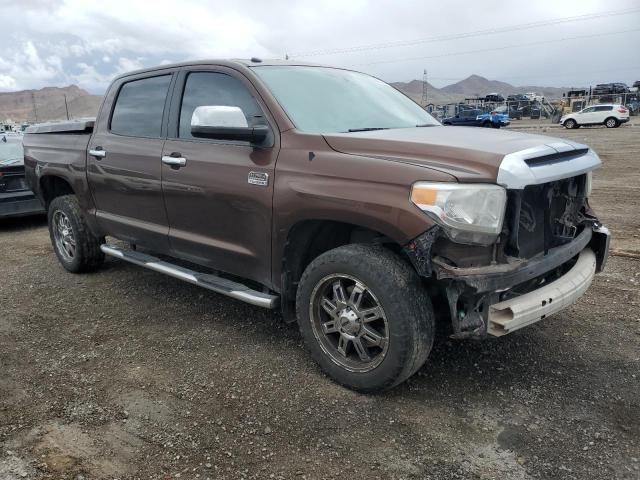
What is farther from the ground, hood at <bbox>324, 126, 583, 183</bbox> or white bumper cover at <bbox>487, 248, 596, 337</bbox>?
hood at <bbox>324, 126, 583, 183</bbox>

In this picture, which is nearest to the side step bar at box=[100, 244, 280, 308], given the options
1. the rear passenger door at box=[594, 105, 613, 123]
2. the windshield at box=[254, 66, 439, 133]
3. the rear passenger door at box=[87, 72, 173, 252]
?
the rear passenger door at box=[87, 72, 173, 252]

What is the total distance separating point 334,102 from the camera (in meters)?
3.78

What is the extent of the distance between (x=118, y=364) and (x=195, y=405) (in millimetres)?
830

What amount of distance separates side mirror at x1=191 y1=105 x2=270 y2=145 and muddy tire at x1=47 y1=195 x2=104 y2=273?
263cm

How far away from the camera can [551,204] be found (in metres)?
3.19

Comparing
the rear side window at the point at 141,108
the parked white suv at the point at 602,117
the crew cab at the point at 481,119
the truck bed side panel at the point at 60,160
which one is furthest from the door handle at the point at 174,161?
the crew cab at the point at 481,119

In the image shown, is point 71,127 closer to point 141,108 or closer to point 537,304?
point 141,108

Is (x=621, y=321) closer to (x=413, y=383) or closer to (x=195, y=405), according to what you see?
(x=413, y=383)

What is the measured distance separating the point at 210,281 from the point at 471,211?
6.55ft

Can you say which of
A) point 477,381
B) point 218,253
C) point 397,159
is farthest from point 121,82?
point 477,381

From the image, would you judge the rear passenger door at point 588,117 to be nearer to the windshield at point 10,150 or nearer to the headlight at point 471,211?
the windshield at point 10,150

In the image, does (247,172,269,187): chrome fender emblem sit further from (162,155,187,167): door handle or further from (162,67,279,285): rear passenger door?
(162,155,187,167): door handle

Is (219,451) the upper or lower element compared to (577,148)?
lower

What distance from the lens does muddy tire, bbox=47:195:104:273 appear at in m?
5.38
